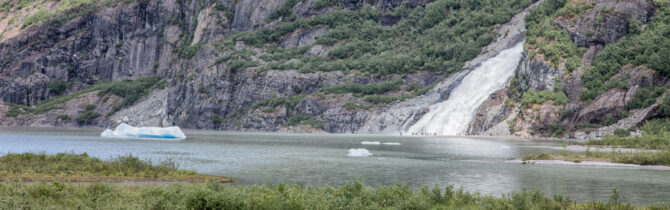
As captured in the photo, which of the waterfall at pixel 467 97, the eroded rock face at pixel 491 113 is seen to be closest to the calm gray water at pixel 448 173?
the eroded rock face at pixel 491 113

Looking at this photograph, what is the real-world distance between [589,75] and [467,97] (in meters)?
33.8

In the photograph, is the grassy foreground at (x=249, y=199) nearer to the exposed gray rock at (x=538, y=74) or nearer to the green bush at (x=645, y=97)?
the green bush at (x=645, y=97)

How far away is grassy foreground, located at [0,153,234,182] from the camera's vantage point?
128 ft

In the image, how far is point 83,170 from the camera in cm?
4175

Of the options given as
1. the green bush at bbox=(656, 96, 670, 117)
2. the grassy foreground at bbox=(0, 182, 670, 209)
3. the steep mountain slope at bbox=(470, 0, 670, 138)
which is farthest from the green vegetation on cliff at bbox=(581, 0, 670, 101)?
the grassy foreground at bbox=(0, 182, 670, 209)

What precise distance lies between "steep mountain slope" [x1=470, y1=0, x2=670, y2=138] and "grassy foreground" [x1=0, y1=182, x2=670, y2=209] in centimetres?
7972

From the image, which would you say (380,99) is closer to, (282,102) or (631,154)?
(282,102)

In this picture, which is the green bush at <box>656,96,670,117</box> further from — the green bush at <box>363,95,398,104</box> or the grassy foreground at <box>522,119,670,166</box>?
the green bush at <box>363,95,398,104</box>

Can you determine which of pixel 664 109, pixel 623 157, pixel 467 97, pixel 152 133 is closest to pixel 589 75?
pixel 664 109

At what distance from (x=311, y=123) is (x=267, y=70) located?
33.8m

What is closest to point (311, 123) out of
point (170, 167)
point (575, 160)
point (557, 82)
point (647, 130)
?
point (557, 82)

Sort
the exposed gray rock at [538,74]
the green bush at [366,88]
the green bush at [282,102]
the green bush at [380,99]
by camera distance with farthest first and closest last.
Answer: the green bush at [282,102] → the green bush at [366,88] → the green bush at [380,99] → the exposed gray rock at [538,74]

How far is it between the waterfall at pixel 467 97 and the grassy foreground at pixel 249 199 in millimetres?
113019

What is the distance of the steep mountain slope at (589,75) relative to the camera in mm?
106438
